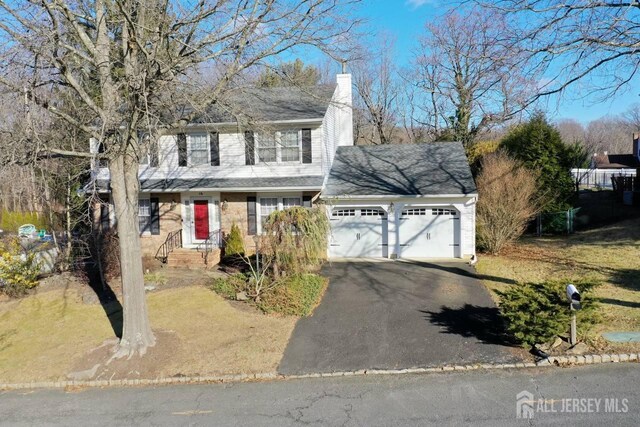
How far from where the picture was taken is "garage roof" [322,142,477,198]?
16.4 m

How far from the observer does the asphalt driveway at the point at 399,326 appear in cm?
799

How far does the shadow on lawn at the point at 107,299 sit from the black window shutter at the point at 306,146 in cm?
771

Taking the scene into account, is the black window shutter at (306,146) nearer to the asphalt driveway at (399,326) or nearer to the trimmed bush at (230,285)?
the asphalt driveway at (399,326)

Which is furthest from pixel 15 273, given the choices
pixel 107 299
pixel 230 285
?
pixel 230 285

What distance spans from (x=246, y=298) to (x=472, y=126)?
1003 inches

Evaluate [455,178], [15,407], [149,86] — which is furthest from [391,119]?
[15,407]

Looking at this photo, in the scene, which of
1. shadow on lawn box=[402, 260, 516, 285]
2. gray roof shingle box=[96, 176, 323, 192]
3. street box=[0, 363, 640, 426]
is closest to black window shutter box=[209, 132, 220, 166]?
gray roof shingle box=[96, 176, 323, 192]

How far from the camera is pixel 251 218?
16.7 metres

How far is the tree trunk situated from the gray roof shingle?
6833 millimetres

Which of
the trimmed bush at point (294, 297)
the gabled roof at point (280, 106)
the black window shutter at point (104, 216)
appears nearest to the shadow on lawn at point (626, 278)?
the trimmed bush at point (294, 297)

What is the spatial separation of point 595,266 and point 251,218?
1152 cm

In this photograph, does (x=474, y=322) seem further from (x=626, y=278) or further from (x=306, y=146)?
(x=306, y=146)

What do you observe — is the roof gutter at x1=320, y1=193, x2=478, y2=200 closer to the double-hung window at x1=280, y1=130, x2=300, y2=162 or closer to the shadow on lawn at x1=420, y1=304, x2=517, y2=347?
the double-hung window at x1=280, y1=130, x2=300, y2=162

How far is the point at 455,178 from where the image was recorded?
1697 cm
